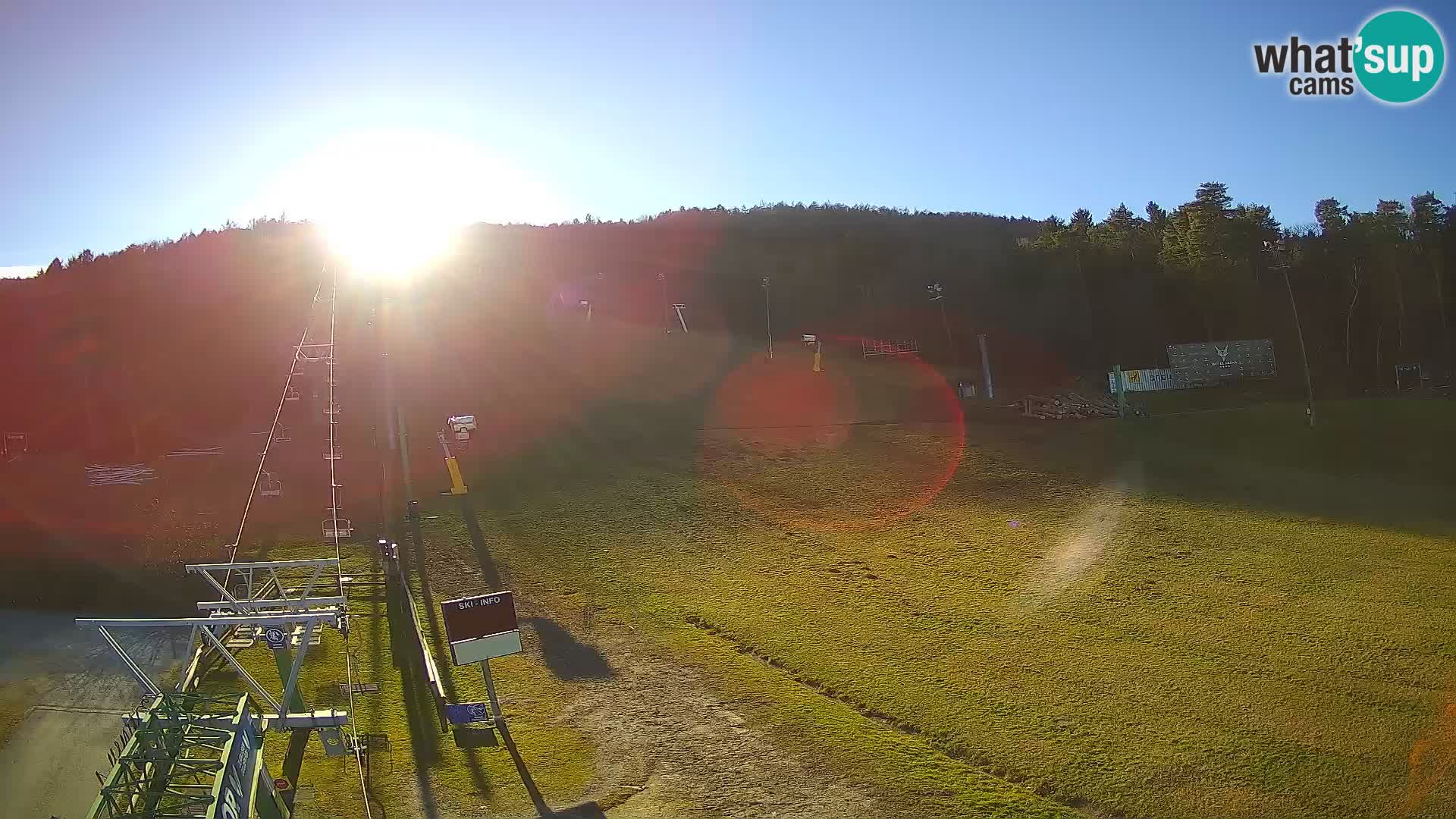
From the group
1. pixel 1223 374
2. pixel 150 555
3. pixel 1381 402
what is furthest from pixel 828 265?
pixel 150 555

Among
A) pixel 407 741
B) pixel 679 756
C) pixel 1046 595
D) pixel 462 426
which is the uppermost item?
pixel 462 426

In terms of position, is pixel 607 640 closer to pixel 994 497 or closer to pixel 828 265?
pixel 994 497

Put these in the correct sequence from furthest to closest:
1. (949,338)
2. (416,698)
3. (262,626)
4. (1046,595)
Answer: (949,338) < (1046,595) < (416,698) < (262,626)

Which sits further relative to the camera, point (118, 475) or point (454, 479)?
point (118, 475)

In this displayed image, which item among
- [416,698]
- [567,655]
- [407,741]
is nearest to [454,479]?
[567,655]

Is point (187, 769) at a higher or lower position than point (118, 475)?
lower

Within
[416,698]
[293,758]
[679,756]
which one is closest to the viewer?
[293,758]

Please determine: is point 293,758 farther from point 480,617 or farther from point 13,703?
point 13,703
